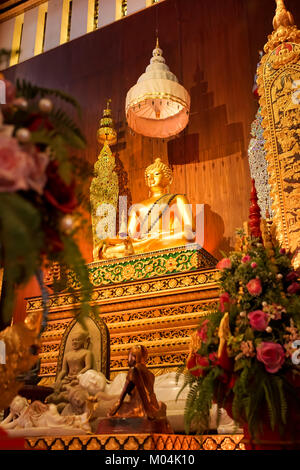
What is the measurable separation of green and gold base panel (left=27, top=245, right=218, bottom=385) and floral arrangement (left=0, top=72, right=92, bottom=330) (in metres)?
1.59

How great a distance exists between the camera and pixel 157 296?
2.68 metres

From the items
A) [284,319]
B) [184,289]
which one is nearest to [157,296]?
[184,289]

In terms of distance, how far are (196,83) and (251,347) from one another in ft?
10.9

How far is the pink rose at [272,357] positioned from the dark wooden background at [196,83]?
92.3 inches

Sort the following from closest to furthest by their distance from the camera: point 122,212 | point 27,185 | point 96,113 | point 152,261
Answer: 1. point 27,185
2. point 152,261
3. point 122,212
4. point 96,113

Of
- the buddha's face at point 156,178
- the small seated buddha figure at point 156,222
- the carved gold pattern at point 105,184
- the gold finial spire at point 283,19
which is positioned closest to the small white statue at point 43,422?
the small seated buddha figure at point 156,222

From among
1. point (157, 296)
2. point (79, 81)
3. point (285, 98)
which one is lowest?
point (157, 296)

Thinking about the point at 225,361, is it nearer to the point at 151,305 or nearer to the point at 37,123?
the point at 37,123

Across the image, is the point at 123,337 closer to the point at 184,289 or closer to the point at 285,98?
the point at 184,289

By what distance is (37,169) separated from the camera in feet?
2.35

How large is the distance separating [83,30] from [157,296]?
341 cm

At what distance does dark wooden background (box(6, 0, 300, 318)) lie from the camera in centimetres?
379

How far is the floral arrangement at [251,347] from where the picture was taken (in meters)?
1.25
